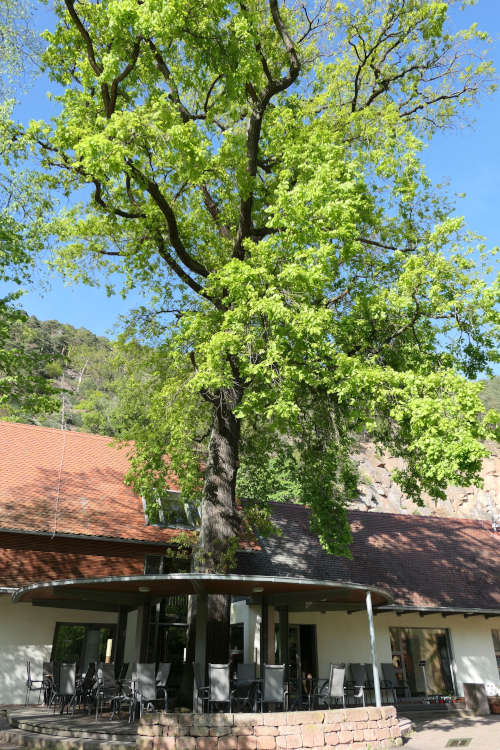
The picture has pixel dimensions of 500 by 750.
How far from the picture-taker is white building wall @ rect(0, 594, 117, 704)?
44.1 ft

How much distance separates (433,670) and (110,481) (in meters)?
11.7

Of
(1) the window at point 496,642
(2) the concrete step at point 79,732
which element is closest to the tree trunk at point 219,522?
(2) the concrete step at point 79,732

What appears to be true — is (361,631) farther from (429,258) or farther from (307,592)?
(429,258)

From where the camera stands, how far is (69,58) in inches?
492

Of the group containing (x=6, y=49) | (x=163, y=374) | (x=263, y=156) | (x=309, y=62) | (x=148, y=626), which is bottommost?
(x=148, y=626)

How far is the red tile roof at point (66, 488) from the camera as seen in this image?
1459 cm

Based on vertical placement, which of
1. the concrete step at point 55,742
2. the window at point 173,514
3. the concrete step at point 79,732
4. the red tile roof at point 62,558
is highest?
the window at point 173,514

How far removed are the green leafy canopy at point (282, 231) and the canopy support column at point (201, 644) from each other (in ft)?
11.6

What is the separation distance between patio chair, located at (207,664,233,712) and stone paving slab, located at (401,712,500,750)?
3.14 meters

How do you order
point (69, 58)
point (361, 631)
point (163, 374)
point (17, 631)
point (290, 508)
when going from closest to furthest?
point (69, 58), point (17, 631), point (163, 374), point (361, 631), point (290, 508)

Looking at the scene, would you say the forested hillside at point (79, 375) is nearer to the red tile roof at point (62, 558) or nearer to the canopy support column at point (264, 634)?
the red tile roof at point (62, 558)

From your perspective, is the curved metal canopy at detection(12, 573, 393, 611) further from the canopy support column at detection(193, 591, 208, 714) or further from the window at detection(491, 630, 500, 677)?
the window at detection(491, 630, 500, 677)

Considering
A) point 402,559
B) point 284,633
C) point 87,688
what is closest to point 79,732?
point 87,688

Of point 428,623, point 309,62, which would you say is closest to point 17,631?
point 428,623
